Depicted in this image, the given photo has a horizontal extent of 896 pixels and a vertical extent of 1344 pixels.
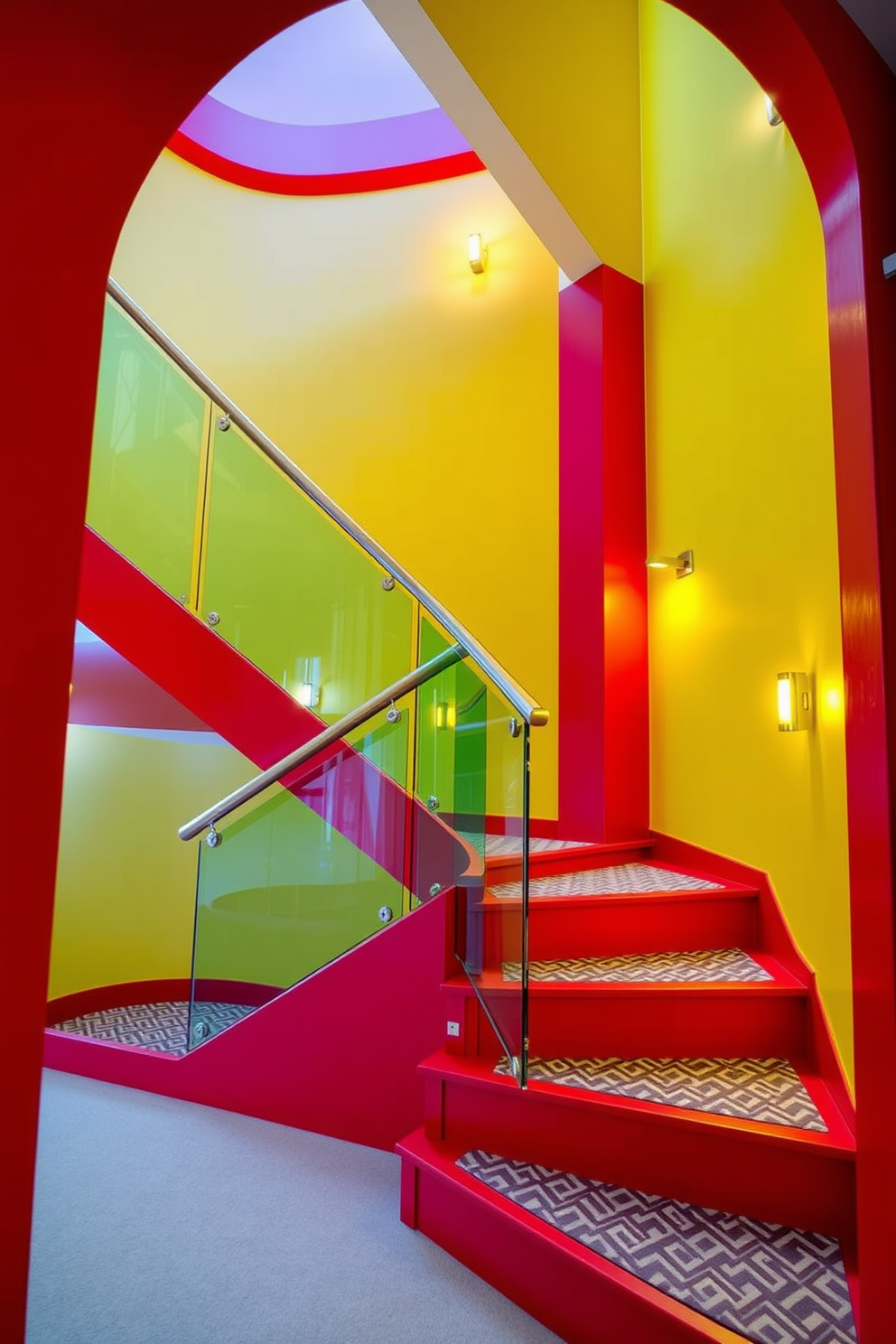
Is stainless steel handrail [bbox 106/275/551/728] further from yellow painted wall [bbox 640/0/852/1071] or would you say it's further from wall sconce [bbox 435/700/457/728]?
yellow painted wall [bbox 640/0/852/1071]

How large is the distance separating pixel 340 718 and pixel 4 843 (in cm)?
228

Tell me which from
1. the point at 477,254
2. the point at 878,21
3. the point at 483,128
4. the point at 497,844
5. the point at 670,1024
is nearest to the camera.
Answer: the point at 878,21

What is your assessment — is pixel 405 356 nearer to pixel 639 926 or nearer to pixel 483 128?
pixel 483 128

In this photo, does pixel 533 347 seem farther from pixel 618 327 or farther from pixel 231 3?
pixel 231 3

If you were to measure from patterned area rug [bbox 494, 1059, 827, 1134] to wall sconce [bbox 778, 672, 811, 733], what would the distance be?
1048mm

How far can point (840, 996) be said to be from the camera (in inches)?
90.6

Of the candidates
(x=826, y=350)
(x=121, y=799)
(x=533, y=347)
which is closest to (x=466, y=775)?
(x=826, y=350)

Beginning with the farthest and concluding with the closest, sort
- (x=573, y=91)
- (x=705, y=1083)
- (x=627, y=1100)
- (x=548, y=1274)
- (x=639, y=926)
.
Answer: (x=573, y=91), (x=639, y=926), (x=705, y=1083), (x=627, y=1100), (x=548, y=1274)

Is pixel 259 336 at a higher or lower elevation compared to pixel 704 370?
higher

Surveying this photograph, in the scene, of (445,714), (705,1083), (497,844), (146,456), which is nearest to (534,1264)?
→ (705,1083)

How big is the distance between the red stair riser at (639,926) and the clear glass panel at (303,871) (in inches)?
24.2

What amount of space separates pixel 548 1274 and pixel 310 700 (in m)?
2.27

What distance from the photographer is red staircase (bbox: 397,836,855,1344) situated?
199 centimetres

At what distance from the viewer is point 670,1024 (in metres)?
2.55
